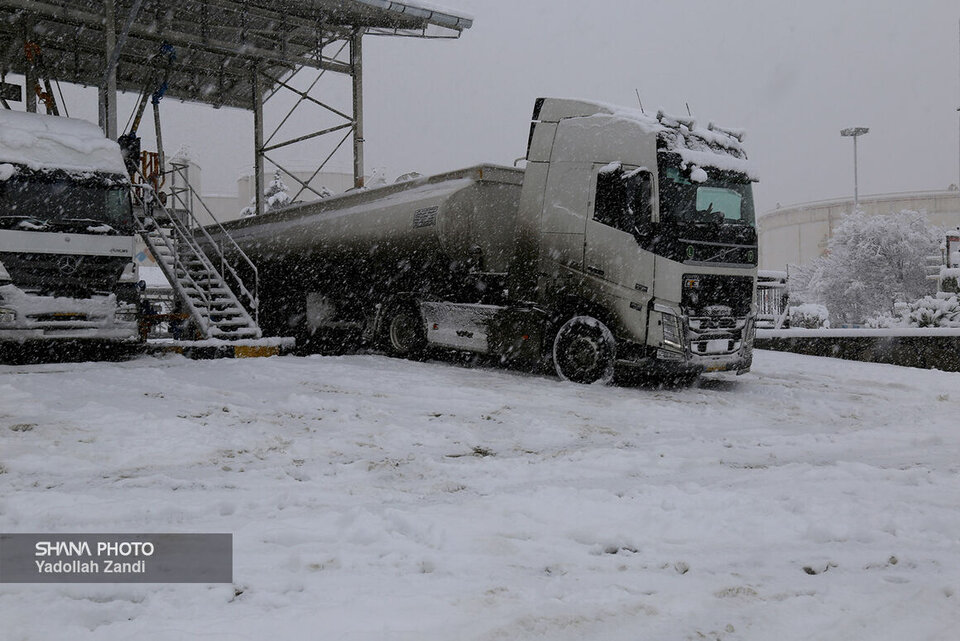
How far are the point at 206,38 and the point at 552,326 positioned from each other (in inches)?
435

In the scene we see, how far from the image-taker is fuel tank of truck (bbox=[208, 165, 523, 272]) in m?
11.4

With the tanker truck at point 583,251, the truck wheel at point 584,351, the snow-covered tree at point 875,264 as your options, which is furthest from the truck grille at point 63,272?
the snow-covered tree at point 875,264

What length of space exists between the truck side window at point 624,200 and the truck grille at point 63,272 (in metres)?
7.38

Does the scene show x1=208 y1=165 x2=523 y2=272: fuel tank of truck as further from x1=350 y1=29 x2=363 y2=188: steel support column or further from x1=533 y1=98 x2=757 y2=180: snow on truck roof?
x1=350 y1=29 x2=363 y2=188: steel support column

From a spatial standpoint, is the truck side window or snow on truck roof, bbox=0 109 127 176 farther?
snow on truck roof, bbox=0 109 127 176

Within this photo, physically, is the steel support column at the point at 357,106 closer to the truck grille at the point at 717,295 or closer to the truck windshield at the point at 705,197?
the truck windshield at the point at 705,197

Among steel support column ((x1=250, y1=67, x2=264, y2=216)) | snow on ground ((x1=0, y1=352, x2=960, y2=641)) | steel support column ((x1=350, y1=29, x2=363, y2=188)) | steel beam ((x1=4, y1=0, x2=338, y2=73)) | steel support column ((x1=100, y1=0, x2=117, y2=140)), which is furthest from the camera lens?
steel support column ((x1=250, y1=67, x2=264, y2=216))

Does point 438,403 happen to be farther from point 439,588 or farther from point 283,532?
point 439,588

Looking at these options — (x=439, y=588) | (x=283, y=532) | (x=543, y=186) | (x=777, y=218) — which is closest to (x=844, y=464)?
(x=439, y=588)

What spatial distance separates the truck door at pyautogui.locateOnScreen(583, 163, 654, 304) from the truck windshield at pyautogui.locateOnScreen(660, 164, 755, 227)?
0.23 metres

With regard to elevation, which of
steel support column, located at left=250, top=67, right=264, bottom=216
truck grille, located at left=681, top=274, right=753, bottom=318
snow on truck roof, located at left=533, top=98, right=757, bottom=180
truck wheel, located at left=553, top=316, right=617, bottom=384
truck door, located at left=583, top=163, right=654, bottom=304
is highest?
steel support column, located at left=250, top=67, right=264, bottom=216

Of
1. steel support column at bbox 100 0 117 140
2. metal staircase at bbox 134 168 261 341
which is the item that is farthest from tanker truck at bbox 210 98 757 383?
steel support column at bbox 100 0 117 140

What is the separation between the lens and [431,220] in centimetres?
1155

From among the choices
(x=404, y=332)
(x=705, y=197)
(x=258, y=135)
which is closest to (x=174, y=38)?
(x=258, y=135)
